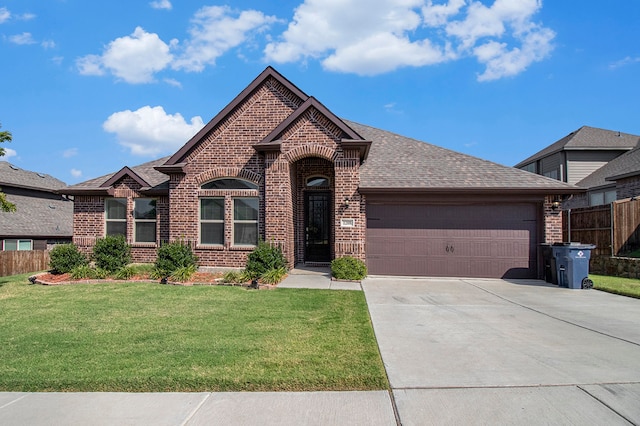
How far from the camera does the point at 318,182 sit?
14.0 m

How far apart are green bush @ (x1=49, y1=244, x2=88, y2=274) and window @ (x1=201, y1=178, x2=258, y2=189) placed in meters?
4.69

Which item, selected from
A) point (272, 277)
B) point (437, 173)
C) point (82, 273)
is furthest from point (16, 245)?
point (437, 173)

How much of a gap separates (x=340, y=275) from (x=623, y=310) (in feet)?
21.3

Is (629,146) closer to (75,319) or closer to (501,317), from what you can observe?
(501,317)

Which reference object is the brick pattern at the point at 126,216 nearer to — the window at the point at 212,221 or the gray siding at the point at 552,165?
the window at the point at 212,221

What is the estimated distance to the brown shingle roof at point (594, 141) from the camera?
84.8ft

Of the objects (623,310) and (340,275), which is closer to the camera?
(623,310)

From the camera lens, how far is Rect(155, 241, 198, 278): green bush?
11385 mm

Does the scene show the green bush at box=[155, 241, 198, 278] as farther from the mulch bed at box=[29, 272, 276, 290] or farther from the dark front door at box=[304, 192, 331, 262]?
the dark front door at box=[304, 192, 331, 262]

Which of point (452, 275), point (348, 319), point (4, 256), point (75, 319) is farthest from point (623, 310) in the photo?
point (4, 256)

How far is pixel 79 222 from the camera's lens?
48.1ft

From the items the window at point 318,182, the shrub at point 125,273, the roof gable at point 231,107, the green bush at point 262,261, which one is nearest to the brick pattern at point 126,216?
the roof gable at point 231,107

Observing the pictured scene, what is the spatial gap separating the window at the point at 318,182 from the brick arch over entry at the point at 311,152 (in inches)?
71.3

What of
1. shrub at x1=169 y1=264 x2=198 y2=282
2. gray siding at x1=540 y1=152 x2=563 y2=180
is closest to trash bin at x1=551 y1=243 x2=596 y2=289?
shrub at x1=169 y1=264 x2=198 y2=282
